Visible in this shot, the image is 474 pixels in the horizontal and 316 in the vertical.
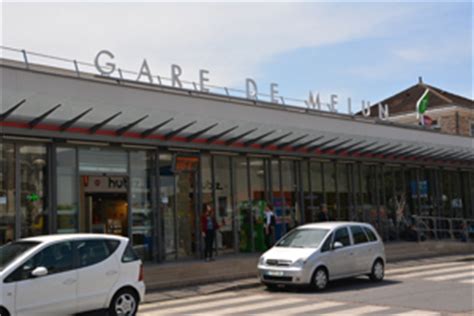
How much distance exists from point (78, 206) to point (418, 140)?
1497cm

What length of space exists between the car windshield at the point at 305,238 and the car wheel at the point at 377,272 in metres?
1.82

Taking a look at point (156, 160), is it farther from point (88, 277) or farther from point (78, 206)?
point (88, 277)

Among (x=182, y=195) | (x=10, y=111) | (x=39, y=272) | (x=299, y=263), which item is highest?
(x=10, y=111)

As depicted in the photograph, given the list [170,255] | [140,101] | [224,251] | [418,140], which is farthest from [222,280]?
[418,140]

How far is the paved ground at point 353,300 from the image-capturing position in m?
11.4

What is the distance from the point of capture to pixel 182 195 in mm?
19844

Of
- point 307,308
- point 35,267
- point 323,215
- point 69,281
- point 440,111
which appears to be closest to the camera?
point 35,267

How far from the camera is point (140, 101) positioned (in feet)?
52.3

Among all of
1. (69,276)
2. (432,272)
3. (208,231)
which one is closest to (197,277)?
(208,231)

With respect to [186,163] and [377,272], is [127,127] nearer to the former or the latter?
[186,163]

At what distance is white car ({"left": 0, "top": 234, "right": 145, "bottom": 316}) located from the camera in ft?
29.9

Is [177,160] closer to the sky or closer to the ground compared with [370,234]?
closer to the sky

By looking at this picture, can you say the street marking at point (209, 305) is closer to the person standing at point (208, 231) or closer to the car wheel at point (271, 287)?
the car wheel at point (271, 287)

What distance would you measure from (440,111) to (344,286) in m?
29.6
